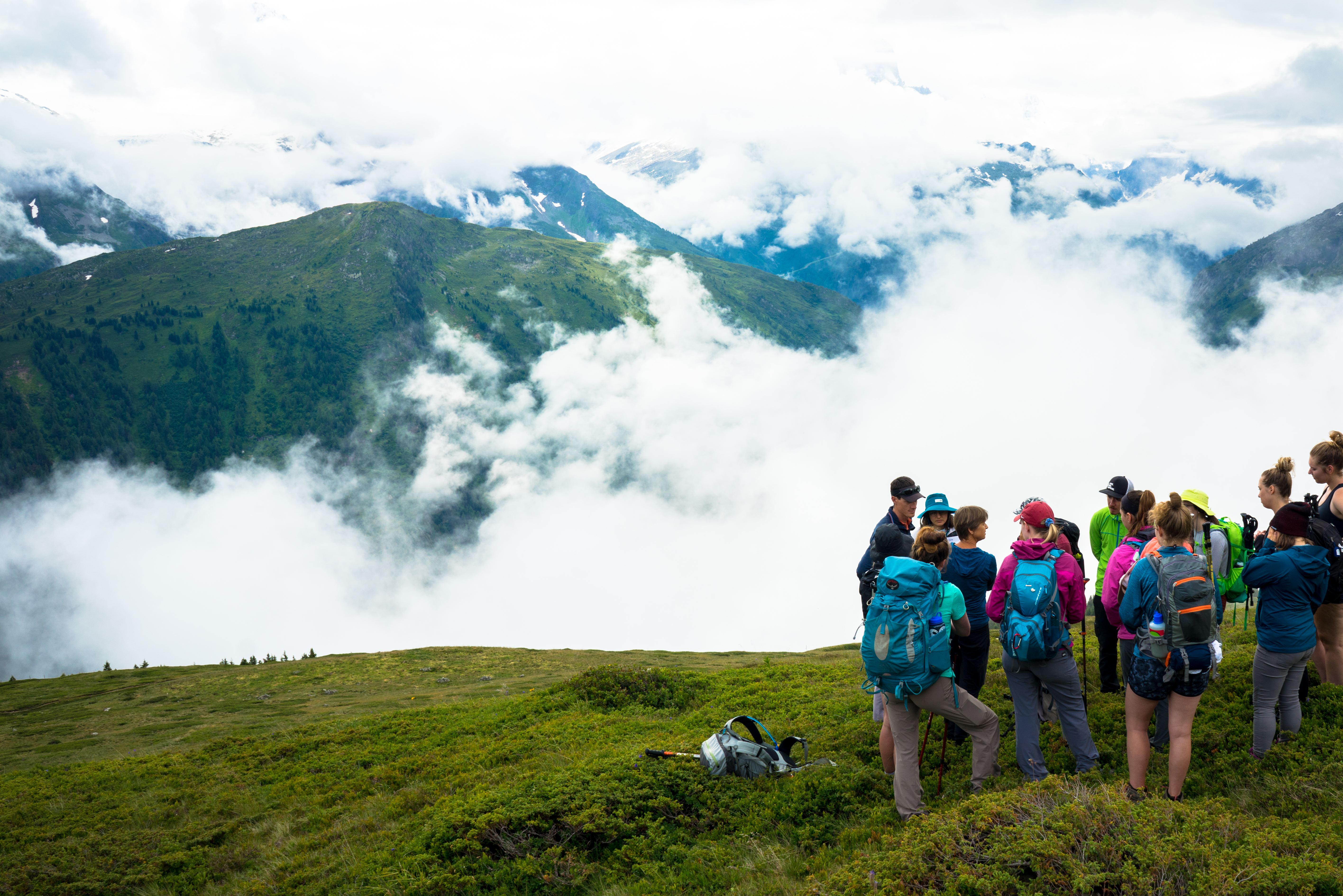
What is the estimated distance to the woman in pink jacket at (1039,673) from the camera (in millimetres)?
9477

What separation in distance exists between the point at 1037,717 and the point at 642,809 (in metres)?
6.06

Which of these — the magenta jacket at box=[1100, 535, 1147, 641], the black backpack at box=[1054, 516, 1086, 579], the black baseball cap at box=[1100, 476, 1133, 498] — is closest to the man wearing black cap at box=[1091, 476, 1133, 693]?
the black baseball cap at box=[1100, 476, 1133, 498]

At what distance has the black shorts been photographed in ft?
27.2

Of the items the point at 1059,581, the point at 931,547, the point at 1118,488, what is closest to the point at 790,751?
the point at 1059,581

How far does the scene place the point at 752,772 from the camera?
12102 mm

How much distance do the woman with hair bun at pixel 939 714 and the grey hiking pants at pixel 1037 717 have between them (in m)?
0.52

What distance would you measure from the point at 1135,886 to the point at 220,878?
1496cm

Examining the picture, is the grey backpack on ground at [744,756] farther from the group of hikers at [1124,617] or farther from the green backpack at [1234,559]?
the green backpack at [1234,559]

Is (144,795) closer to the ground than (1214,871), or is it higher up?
closer to the ground

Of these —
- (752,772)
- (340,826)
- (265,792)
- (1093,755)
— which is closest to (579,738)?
(340,826)

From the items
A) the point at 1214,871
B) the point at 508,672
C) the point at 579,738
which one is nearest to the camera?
the point at 1214,871

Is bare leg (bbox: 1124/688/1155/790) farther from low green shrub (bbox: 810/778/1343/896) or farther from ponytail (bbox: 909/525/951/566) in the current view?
ponytail (bbox: 909/525/951/566)

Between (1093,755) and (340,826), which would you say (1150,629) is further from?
(340,826)

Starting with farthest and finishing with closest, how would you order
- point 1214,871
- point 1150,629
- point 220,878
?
point 220,878 → point 1150,629 → point 1214,871
